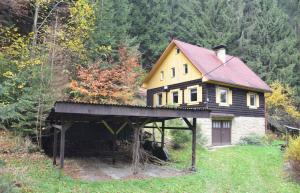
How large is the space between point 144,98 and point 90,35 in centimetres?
998

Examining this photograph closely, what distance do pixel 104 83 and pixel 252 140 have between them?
1137cm

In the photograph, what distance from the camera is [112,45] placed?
24.3 meters

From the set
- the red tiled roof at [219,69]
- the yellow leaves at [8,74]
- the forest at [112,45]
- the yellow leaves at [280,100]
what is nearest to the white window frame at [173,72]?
the red tiled roof at [219,69]

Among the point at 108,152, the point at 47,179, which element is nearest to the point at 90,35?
the point at 108,152

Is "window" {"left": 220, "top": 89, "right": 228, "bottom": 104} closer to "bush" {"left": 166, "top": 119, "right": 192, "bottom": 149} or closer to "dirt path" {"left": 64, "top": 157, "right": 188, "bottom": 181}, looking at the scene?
"bush" {"left": 166, "top": 119, "right": 192, "bottom": 149}

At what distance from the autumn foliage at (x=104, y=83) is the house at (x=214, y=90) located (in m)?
3.61

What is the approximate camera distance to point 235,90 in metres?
23.4

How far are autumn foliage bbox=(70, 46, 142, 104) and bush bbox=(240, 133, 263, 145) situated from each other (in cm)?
887

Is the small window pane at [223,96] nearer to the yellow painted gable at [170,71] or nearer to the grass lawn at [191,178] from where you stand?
the yellow painted gable at [170,71]

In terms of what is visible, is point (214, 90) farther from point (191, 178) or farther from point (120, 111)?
point (120, 111)

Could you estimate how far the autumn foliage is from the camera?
18766mm

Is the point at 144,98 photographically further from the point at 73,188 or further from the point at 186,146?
the point at 73,188

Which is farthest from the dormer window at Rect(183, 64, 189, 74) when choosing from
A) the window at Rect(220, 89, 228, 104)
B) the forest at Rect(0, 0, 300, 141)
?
the forest at Rect(0, 0, 300, 141)

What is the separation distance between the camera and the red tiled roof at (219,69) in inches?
867
